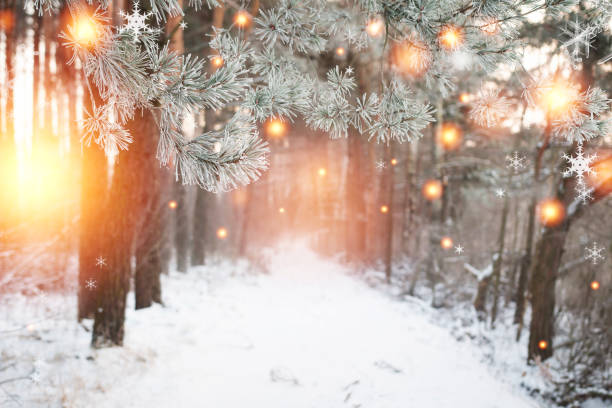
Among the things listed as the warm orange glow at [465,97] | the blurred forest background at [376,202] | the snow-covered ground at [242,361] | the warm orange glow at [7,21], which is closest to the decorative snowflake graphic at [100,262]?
the blurred forest background at [376,202]

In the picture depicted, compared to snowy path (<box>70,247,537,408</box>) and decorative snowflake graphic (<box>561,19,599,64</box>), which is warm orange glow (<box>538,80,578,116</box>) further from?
snowy path (<box>70,247,537,408</box>)

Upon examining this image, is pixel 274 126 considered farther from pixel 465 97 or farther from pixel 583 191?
pixel 465 97

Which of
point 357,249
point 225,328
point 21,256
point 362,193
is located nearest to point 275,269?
point 357,249

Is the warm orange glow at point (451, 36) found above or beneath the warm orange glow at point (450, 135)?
beneath

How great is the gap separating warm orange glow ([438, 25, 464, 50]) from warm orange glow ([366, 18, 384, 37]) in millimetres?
745

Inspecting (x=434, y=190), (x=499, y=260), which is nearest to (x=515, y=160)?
(x=499, y=260)

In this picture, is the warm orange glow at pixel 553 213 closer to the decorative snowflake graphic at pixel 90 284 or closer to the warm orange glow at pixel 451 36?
the warm orange glow at pixel 451 36

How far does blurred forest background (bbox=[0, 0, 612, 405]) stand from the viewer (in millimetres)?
4492

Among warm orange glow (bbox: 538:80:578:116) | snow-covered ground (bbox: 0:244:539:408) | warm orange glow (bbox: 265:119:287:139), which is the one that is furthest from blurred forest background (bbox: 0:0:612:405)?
warm orange glow (bbox: 265:119:287:139)

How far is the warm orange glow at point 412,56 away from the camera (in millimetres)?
→ 2939

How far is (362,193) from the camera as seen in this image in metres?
15.3

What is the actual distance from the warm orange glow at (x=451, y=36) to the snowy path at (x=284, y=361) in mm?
3961

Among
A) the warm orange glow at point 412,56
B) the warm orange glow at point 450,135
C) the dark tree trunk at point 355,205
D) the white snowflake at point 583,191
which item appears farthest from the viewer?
the dark tree trunk at point 355,205

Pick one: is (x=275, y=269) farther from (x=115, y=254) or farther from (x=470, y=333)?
(x=115, y=254)
